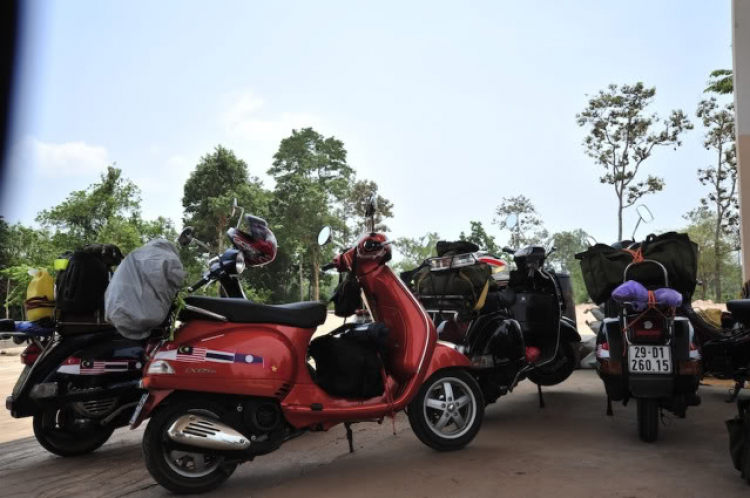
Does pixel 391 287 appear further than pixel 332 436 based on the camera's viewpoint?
No

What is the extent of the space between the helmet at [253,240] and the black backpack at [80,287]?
100 cm

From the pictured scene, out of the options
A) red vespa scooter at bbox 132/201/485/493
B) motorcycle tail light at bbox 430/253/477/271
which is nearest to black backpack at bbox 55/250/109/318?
red vespa scooter at bbox 132/201/485/493

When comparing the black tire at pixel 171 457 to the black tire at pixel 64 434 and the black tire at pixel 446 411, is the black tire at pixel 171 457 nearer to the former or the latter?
A: the black tire at pixel 446 411

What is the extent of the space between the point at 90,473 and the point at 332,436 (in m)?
1.69

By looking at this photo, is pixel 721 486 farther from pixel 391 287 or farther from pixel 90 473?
pixel 90 473

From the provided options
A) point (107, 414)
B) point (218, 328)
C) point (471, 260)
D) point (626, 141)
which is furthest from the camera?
point (626, 141)

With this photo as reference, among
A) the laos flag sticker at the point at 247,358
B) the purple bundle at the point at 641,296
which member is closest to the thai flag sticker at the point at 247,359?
the laos flag sticker at the point at 247,358

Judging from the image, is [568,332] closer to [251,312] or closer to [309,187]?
[251,312]

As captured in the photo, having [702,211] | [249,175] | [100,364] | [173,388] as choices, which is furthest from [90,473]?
[702,211]

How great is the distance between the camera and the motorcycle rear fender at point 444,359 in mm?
4008

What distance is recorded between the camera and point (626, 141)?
27.0 meters

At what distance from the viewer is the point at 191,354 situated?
3.32 meters

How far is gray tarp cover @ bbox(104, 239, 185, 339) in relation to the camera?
321 centimetres

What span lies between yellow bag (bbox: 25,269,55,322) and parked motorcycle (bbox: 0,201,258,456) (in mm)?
74
